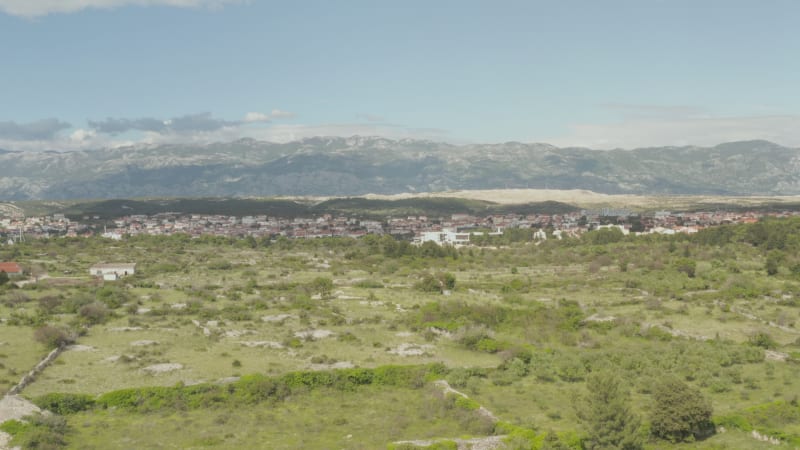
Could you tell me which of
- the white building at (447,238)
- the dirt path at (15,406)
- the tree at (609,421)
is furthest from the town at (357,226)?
the dirt path at (15,406)

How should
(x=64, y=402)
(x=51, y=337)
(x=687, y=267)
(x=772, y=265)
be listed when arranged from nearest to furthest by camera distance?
1. (x=64, y=402)
2. (x=51, y=337)
3. (x=772, y=265)
4. (x=687, y=267)

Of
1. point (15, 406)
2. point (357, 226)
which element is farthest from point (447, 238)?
point (15, 406)

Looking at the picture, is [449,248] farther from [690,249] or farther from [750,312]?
[750,312]

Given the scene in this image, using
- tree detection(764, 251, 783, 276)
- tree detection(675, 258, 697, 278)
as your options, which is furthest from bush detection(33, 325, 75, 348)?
tree detection(764, 251, 783, 276)

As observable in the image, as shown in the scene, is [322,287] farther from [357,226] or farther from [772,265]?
[357,226]

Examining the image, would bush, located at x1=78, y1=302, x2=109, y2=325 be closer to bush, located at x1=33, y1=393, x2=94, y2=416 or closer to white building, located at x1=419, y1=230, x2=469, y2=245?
bush, located at x1=33, y1=393, x2=94, y2=416

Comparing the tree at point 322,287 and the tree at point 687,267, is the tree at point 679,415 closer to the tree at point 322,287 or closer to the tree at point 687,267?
the tree at point 322,287
